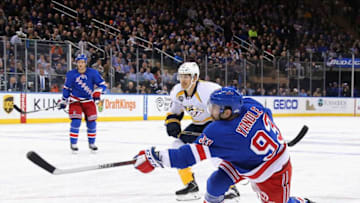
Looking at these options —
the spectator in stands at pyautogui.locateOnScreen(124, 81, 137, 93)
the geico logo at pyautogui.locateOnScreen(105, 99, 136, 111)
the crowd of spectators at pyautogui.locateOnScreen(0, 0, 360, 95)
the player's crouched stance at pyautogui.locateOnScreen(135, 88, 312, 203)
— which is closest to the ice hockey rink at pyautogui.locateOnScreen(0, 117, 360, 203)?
the player's crouched stance at pyautogui.locateOnScreen(135, 88, 312, 203)

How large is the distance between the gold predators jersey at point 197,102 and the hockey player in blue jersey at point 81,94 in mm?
3263

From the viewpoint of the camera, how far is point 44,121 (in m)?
13.2

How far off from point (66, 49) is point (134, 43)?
348cm

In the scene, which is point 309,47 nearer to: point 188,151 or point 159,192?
point 159,192

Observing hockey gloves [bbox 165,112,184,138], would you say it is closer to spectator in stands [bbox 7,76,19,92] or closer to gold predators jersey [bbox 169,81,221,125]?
gold predators jersey [bbox 169,81,221,125]

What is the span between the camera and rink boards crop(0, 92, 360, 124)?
12.7m

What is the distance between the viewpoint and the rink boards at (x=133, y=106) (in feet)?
41.6

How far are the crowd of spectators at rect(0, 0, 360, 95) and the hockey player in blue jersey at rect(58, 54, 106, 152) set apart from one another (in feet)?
18.0

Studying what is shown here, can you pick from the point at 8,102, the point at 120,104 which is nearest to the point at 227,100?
the point at 8,102

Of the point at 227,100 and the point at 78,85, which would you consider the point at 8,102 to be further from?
the point at 227,100

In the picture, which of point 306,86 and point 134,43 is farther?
point 306,86

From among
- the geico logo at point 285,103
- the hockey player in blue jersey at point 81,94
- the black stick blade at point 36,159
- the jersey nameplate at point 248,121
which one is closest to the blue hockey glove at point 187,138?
the jersey nameplate at point 248,121

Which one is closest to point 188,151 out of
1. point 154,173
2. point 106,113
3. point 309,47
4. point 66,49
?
point 154,173

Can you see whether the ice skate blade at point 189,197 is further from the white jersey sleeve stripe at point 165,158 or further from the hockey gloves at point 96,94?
the hockey gloves at point 96,94
